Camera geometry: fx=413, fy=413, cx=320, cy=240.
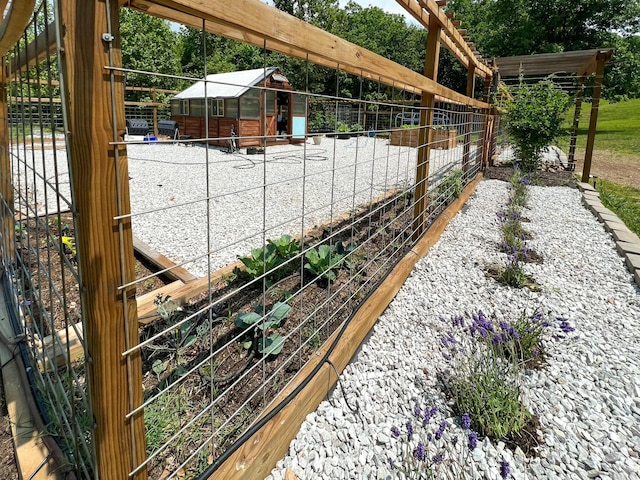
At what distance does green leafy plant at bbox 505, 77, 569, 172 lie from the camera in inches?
285

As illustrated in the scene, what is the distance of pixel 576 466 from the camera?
1.54 m

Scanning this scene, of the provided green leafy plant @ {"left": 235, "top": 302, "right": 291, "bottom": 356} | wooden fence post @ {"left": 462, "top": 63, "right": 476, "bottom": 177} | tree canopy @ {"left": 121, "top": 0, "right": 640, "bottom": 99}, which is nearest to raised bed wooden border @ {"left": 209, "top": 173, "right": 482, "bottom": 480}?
green leafy plant @ {"left": 235, "top": 302, "right": 291, "bottom": 356}

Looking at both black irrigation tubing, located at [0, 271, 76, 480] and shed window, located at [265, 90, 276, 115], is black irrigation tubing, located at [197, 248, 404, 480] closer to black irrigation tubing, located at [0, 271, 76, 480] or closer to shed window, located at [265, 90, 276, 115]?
black irrigation tubing, located at [0, 271, 76, 480]

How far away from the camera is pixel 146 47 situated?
19656 mm

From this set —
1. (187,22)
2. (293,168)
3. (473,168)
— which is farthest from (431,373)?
(293,168)

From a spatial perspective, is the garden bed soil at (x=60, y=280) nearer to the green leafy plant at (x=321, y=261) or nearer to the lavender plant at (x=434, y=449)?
the green leafy plant at (x=321, y=261)

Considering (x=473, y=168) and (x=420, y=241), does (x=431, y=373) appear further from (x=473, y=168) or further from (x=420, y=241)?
(x=473, y=168)

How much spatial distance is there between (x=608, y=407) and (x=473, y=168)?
5859 mm

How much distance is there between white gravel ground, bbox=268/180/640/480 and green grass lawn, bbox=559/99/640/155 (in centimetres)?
597

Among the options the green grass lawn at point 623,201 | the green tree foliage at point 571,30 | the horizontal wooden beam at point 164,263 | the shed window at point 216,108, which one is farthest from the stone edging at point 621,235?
the green tree foliage at point 571,30

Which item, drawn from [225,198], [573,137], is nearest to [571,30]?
[573,137]

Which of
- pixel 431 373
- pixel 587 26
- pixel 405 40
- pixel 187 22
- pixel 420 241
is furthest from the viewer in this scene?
pixel 405 40

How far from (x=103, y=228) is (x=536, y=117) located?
8.03m

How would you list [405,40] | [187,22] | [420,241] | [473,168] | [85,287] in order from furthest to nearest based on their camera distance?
[405,40] < [473,168] < [420,241] < [187,22] < [85,287]
